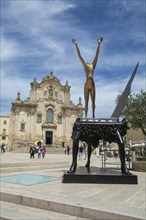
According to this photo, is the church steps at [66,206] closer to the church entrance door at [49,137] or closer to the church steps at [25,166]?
the church steps at [25,166]

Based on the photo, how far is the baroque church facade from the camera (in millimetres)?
50969

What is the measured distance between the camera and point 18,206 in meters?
4.64

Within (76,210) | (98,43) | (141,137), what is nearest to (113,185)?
(76,210)

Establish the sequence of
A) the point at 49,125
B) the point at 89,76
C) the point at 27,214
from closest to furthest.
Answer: the point at 27,214 < the point at 89,76 < the point at 49,125

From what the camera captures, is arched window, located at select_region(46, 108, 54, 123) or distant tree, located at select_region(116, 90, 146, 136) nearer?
distant tree, located at select_region(116, 90, 146, 136)

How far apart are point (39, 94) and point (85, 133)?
47.9 meters

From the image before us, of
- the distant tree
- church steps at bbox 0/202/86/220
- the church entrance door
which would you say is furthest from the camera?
the church entrance door

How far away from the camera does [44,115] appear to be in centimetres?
5284

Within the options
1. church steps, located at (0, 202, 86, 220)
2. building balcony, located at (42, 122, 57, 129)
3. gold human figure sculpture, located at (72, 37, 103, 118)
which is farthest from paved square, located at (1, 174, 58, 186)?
building balcony, located at (42, 122, 57, 129)

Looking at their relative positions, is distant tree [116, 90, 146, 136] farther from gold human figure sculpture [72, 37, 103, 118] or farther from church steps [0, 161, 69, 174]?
gold human figure sculpture [72, 37, 103, 118]

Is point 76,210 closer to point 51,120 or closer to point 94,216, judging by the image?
point 94,216

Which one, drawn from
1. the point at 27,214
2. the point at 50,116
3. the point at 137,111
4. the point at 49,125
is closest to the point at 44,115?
the point at 50,116

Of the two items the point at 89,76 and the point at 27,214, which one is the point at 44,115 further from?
the point at 27,214

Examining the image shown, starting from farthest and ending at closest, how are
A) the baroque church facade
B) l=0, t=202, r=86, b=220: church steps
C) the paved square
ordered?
the baroque church facade, the paved square, l=0, t=202, r=86, b=220: church steps
